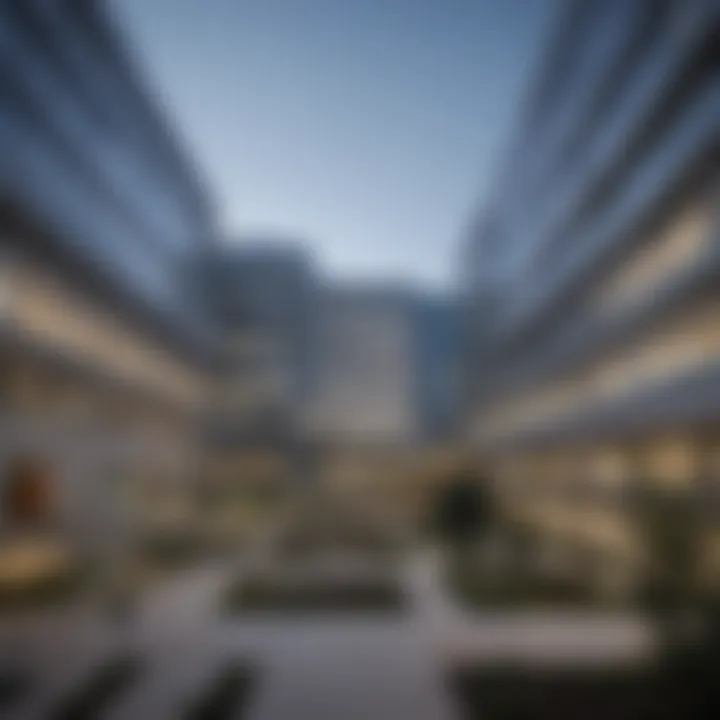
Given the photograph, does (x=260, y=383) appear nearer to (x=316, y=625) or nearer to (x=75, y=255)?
(x=75, y=255)

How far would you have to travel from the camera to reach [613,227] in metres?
28.1

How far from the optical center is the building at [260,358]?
61344 millimetres

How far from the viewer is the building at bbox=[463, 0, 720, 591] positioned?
2062 centimetres

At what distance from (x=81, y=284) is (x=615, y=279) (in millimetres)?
23786

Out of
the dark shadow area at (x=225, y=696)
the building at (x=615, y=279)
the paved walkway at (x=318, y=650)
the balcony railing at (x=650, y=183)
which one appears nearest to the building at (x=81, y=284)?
the paved walkway at (x=318, y=650)

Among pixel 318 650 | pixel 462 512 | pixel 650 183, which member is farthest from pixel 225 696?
pixel 462 512

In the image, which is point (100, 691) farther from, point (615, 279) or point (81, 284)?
point (615, 279)

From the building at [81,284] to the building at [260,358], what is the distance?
53.2 ft

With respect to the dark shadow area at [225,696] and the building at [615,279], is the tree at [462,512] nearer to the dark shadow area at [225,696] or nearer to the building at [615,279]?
the building at [615,279]

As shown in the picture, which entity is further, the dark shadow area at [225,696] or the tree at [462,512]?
the tree at [462,512]

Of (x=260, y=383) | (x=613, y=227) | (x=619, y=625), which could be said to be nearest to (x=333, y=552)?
(x=619, y=625)

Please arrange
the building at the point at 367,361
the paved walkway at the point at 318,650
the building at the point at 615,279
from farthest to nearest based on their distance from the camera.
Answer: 1. the building at the point at 367,361
2. the building at the point at 615,279
3. the paved walkway at the point at 318,650

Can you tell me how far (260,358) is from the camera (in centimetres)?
6638

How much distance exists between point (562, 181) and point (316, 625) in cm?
2883
